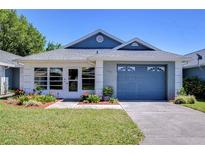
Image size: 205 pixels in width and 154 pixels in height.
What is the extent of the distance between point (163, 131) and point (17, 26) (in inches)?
1407

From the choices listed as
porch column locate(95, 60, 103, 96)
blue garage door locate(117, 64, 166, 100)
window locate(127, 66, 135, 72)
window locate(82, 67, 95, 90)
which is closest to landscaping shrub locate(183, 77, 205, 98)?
blue garage door locate(117, 64, 166, 100)

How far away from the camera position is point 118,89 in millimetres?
18516

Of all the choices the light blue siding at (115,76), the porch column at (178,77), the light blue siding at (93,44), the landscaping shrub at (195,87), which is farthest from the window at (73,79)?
the landscaping shrub at (195,87)

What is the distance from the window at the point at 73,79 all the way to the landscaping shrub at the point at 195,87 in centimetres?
866

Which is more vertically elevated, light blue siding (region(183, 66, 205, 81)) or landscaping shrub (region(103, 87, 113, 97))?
light blue siding (region(183, 66, 205, 81))

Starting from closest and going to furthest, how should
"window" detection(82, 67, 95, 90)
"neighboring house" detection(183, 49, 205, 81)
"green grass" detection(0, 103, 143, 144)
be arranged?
"green grass" detection(0, 103, 143, 144) < "window" detection(82, 67, 95, 90) < "neighboring house" detection(183, 49, 205, 81)

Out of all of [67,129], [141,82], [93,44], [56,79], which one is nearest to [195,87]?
[141,82]

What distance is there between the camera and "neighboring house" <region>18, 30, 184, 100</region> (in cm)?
1778

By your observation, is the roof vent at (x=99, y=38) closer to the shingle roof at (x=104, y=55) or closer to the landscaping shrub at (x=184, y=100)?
the shingle roof at (x=104, y=55)

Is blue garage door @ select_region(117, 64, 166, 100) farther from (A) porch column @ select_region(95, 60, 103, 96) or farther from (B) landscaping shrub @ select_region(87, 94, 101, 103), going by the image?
(B) landscaping shrub @ select_region(87, 94, 101, 103)

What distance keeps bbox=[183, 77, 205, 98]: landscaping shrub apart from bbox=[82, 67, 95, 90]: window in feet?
24.7

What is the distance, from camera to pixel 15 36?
3872cm
